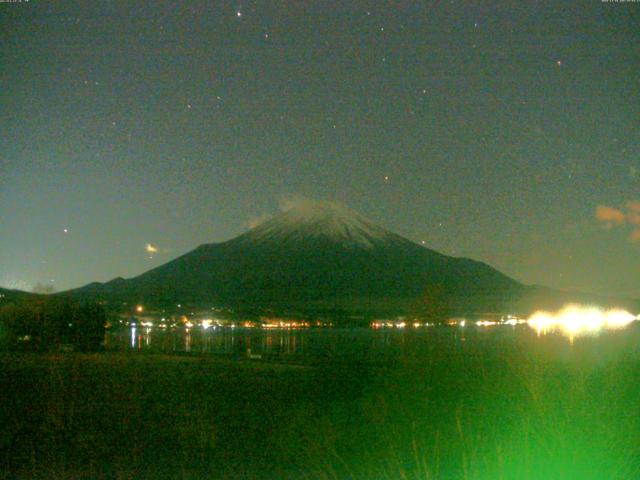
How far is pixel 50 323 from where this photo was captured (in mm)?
54438

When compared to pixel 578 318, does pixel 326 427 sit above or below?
below

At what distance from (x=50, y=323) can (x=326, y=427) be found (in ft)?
143

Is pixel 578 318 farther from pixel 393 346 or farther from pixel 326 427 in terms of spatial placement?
pixel 326 427

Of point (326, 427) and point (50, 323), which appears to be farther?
point (50, 323)

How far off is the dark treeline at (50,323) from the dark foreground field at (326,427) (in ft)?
99.4

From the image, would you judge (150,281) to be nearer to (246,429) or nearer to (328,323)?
(328,323)

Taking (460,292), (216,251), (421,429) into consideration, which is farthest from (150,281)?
(421,429)

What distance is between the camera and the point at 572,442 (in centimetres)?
900

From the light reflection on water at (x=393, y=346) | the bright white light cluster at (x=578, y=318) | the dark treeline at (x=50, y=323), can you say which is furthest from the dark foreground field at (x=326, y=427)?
the bright white light cluster at (x=578, y=318)

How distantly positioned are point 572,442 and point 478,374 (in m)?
16.7

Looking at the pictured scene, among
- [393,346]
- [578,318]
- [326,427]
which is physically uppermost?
[578,318]

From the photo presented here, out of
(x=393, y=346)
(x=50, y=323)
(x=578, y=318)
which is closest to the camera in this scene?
(x=393, y=346)

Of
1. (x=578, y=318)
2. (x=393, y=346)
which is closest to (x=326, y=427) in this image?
(x=393, y=346)

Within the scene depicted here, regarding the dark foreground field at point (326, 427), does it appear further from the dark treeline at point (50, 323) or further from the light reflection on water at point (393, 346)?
the dark treeline at point (50, 323)
